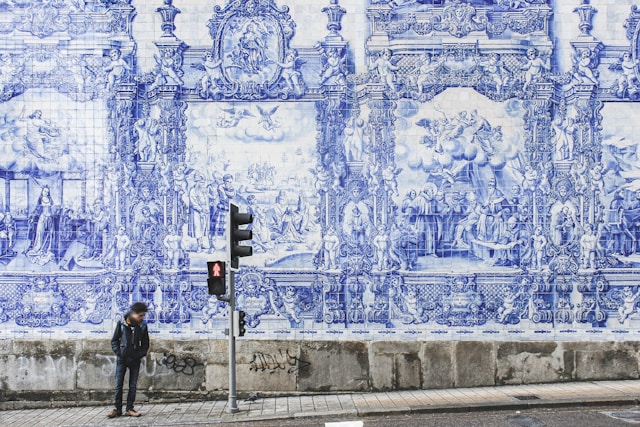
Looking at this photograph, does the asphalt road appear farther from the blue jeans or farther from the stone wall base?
the blue jeans

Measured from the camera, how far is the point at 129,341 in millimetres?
10148

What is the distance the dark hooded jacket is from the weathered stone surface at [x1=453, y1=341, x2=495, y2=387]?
4.47 m

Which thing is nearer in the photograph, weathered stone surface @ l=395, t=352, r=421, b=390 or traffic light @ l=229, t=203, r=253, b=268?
traffic light @ l=229, t=203, r=253, b=268

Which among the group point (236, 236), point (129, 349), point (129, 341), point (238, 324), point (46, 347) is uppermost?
point (236, 236)

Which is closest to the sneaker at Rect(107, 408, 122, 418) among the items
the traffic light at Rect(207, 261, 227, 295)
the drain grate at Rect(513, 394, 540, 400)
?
the traffic light at Rect(207, 261, 227, 295)

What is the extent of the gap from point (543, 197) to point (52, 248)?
738 centimetres

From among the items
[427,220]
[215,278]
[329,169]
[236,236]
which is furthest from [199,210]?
[427,220]

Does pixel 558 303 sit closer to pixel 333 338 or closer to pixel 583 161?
pixel 583 161

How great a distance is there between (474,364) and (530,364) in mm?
829

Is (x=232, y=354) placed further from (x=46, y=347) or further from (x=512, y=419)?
A: (x=512, y=419)

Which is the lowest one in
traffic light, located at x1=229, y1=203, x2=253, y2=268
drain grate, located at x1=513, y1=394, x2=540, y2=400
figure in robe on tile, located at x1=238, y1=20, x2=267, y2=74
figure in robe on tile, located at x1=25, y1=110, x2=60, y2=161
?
drain grate, located at x1=513, y1=394, x2=540, y2=400

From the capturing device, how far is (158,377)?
1107cm

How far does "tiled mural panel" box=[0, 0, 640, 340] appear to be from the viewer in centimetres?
1114

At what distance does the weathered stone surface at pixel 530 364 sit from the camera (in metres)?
11.0
